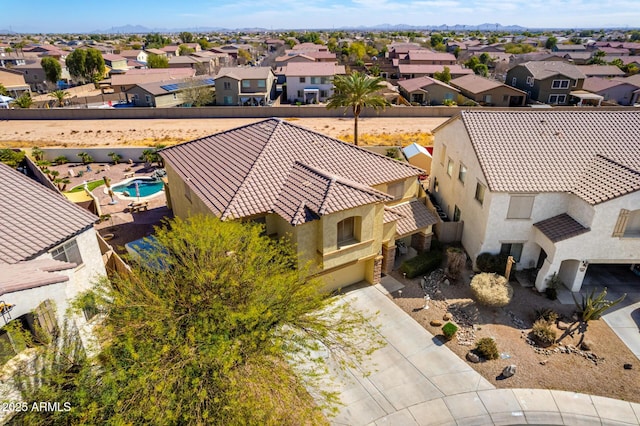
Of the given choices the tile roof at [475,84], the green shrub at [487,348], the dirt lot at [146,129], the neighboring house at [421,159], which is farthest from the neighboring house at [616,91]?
the green shrub at [487,348]

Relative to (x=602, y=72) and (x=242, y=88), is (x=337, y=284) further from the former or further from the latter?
(x=602, y=72)

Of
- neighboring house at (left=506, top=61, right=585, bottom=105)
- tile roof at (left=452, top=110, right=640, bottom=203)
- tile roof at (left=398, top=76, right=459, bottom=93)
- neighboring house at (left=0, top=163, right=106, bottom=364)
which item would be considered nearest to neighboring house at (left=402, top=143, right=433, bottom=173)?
tile roof at (left=452, top=110, right=640, bottom=203)

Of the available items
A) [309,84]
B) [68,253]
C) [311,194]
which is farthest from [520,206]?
[309,84]

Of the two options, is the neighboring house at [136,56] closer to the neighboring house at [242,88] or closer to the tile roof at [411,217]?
the neighboring house at [242,88]

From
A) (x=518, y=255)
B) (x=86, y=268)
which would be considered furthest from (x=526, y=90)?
(x=86, y=268)

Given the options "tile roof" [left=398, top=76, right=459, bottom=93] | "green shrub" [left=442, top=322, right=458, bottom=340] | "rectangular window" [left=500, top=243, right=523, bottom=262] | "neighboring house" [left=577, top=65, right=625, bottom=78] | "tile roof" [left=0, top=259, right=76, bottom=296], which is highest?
"tile roof" [left=0, top=259, right=76, bottom=296]

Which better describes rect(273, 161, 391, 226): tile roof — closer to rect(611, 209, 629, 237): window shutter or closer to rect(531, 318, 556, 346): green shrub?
rect(531, 318, 556, 346): green shrub

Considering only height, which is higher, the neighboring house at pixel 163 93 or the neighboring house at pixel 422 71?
the neighboring house at pixel 422 71

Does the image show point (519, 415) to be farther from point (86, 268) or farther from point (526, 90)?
point (526, 90)
